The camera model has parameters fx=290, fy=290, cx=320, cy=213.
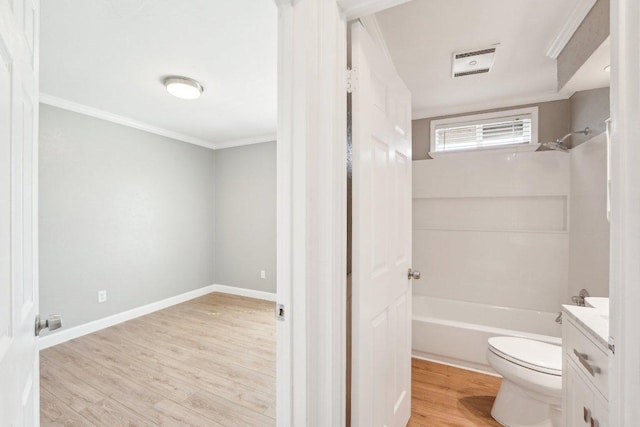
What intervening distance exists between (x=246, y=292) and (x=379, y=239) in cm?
356

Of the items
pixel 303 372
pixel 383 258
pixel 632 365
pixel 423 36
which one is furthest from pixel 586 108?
pixel 303 372

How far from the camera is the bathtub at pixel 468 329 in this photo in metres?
2.39

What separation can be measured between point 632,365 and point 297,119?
1.08 metres

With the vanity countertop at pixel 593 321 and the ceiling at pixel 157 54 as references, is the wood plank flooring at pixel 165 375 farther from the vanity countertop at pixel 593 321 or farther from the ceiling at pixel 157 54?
the ceiling at pixel 157 54

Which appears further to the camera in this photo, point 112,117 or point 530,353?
point 112,117

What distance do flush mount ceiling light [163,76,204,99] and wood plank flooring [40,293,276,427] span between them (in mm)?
2337

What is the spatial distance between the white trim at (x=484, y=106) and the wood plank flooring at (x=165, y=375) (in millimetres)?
2900

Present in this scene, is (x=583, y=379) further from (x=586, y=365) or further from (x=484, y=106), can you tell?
(x=484, y=106)

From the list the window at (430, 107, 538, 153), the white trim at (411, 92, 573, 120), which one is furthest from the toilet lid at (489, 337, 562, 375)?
the white trim at (411, 92, 573, 120)

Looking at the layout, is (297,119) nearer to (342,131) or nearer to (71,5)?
(342,131)

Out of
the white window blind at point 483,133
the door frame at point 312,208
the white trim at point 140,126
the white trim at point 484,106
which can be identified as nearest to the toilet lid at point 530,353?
the door frame at point 312,208

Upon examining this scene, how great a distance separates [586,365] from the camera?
3.03 ft

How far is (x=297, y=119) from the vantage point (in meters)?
1.00

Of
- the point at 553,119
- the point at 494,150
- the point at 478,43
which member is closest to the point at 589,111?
the point at 553,119
